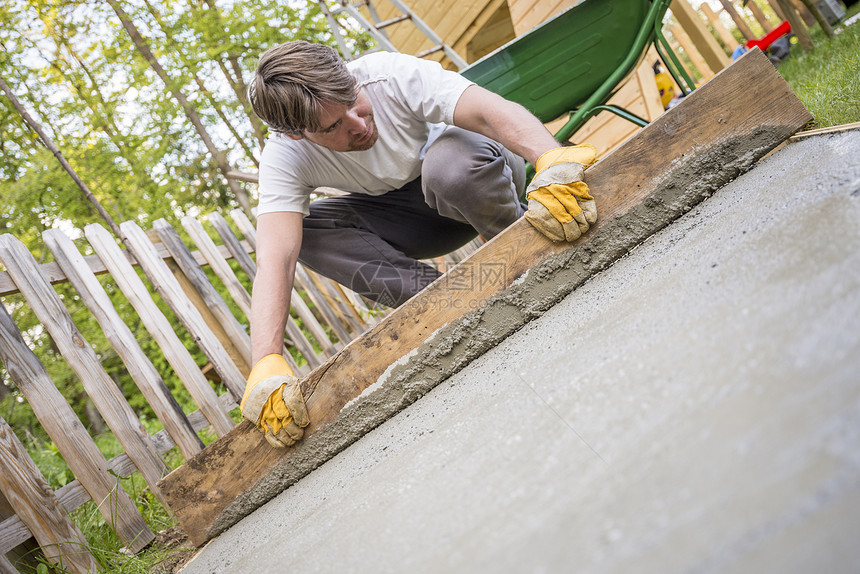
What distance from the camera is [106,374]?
2.39m

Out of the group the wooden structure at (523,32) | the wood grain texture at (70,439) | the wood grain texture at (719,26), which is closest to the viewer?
the wood grain texture at (70,439)

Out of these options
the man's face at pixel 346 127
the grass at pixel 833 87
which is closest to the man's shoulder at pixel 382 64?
the man's face at pixel 346 127

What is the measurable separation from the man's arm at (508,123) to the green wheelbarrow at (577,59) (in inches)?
28.2

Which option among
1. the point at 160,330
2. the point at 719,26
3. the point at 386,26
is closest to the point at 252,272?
the point at 160,330

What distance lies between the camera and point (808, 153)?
4.58ft

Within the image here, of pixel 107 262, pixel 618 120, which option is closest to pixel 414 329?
pixel 107 262

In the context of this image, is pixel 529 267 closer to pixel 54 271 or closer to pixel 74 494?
pixel 74 494

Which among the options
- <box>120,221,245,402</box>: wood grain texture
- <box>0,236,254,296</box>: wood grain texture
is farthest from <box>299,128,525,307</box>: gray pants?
<box>0,236,254,296</box>: wood grain texture

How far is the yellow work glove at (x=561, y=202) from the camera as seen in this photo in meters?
1.53

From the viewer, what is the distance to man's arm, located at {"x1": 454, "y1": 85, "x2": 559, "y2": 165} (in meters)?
1.77

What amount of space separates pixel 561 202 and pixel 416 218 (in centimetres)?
106

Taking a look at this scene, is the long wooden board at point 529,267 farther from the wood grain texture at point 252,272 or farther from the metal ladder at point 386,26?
the metal ladder at point 386,26

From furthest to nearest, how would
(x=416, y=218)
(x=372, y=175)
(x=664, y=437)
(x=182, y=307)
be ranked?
(x=182, y=307)
(x=416, y=218)
(x=372, y=175)
(x=664, y=437)

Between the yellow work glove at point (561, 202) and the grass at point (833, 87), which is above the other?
the yellow work glove at point (561, 202)
